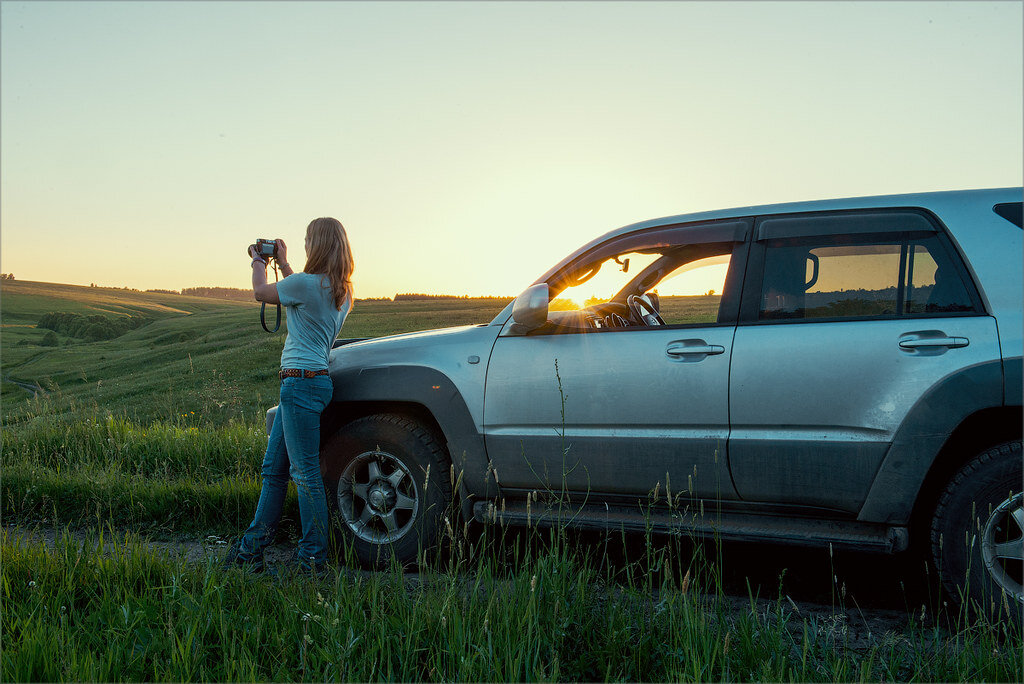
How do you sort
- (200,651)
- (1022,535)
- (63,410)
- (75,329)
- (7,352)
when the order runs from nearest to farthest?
1. (200,651)
2. (1022,535)
3. (63,410)
4. (7,352)
5. (75,329)

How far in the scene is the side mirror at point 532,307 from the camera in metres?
3.62

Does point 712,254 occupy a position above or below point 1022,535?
above

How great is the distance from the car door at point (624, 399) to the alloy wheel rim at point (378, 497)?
597 mm

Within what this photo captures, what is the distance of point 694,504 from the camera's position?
3473 mm

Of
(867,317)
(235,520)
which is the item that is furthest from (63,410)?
(867,317)

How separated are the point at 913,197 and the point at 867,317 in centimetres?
63

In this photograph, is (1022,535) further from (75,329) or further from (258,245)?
(75,329)

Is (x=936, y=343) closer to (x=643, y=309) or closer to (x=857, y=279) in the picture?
(x=857, y=279)

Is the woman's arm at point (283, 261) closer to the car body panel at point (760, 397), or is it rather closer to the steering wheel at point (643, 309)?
the car body panel at point (760, 397)

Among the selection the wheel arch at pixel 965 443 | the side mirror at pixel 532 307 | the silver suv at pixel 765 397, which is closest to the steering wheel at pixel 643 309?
the silver suv at pixel 765 397

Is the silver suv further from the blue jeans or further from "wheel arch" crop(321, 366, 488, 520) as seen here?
the blue jeans

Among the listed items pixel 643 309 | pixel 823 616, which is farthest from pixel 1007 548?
pixel 643 309

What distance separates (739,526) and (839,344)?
3.14 feet

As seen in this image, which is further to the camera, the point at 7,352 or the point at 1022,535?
the point at 7,352
